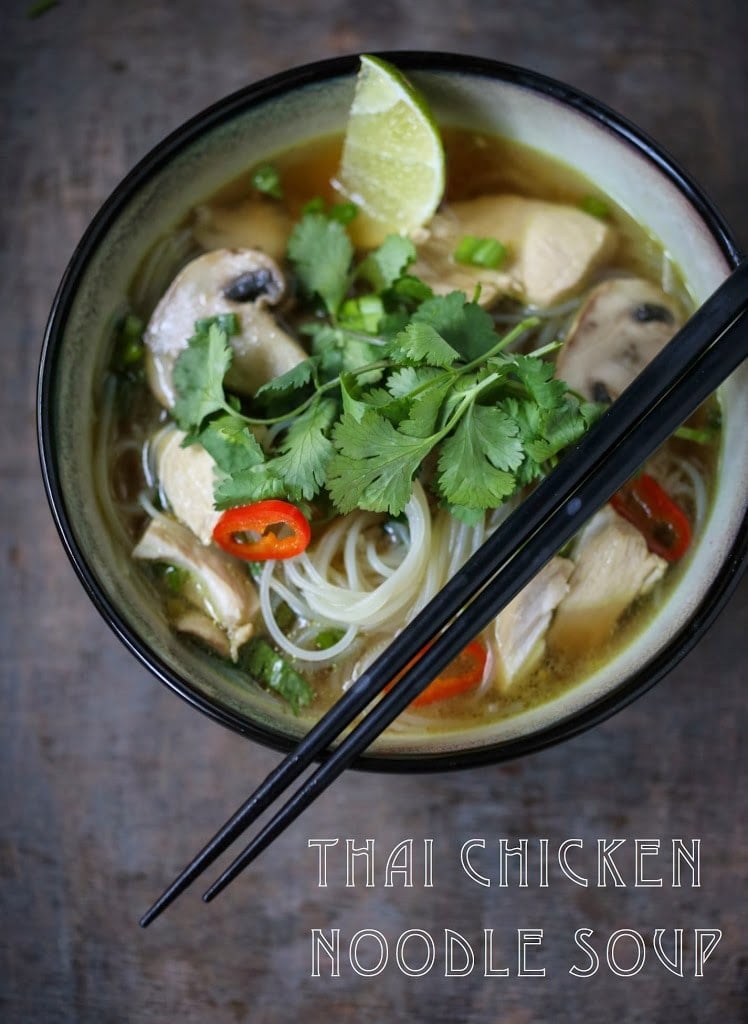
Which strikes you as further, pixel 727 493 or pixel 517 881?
pixel 517 881

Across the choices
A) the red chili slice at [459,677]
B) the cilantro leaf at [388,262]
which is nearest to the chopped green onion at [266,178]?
the cilantro leaf at [388,262]

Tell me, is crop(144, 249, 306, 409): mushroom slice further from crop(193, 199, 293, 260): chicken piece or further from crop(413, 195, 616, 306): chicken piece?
crop(413, 195, 616, 306): chicken piece

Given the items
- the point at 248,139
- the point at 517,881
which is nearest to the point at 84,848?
the point at 517,881

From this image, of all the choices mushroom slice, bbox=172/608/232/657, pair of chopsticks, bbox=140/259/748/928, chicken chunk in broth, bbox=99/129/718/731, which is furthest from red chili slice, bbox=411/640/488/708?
mushroom slice, bbox=172/608/232/657

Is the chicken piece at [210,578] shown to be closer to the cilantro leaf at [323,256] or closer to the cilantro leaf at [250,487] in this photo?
the cilantro leaf at [250,487]

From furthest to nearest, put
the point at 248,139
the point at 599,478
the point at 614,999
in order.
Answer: the point at 614,999 < the point at 248,139 < the point at 599,478

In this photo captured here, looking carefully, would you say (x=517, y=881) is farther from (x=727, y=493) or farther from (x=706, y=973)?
(x=727, y=493)

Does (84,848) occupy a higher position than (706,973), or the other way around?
(84,848)
